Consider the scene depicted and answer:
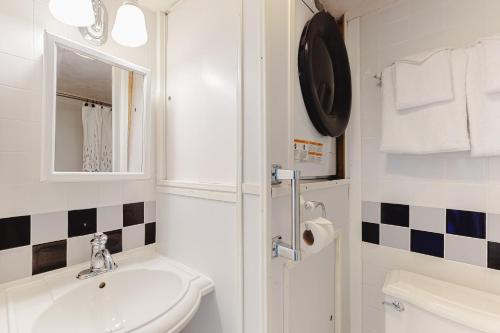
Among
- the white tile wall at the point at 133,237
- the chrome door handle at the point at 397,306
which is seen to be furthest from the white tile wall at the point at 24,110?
the chrome door handle at the point at 397,306

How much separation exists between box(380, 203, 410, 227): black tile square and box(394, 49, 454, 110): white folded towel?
47 cm

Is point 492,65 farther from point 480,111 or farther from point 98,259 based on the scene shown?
point 98,259

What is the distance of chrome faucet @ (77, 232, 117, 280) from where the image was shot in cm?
87

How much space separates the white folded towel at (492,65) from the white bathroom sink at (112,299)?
1221 millimetres

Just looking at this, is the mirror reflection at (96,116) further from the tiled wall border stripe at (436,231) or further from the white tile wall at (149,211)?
the tiled wall border stripe at (436,231)

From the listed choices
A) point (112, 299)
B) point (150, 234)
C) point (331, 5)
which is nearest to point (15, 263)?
point (112, 299)

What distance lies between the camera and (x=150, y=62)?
1134 millimetres

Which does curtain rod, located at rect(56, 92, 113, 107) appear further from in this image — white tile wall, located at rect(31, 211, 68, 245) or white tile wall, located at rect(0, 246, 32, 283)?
white tile wall, located at rect(0, 246, 32, 283)

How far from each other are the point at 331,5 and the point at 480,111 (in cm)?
82

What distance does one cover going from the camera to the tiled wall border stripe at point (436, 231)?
917 millimetres

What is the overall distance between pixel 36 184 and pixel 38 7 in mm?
614

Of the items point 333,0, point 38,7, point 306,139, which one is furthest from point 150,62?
point 333,0

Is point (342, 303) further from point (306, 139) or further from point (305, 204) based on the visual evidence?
point (306, 139)

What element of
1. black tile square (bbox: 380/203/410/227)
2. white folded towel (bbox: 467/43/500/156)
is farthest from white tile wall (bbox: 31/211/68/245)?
white folded towel (bbox: 467/43/500/156)
